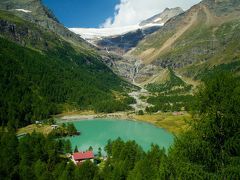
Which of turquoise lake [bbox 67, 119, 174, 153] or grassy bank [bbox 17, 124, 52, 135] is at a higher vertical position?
grassy bank [bbox 17, 124, 52, 135]

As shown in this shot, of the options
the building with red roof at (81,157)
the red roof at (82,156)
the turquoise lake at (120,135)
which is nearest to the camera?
the building with red roof at (81,157)

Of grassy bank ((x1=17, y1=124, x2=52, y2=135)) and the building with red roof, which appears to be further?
grassy bank ((x1=17, y1=124, x2=52, y2=135))

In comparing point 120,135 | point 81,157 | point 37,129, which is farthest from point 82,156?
point 37,129

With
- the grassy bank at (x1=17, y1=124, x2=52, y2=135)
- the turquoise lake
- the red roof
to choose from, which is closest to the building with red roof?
the red roof

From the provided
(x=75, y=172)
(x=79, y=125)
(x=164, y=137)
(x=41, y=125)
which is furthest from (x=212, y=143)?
(x=79, y=125)

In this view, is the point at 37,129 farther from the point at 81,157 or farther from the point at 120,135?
the point at 81,157

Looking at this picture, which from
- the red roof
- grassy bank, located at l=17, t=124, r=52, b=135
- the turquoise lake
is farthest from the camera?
grassy bank, located at l=17, t=124, r=52, b=135

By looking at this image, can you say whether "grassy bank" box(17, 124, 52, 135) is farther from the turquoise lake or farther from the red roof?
the red roof

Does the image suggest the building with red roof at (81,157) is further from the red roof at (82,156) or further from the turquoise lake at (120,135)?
the turquoise lake at (120,135)

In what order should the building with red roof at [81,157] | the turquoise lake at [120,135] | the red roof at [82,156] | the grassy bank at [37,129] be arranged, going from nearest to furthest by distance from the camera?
the building with red roof at [81,157] < the red roof at [82,156] < the turquoise lake at [120,135] < the grassy bank at [37,129]

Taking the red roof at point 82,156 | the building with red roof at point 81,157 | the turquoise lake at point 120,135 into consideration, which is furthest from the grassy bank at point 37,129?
the building with red roof at point 81,157
